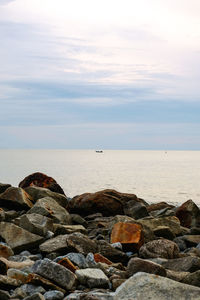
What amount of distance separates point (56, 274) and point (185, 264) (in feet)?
9.73

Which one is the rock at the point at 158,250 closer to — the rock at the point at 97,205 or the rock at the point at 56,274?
the rock at the point at 56,274

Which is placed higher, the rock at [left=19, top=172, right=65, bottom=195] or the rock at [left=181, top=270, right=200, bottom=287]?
the rock at [left=19, top=172, right=65, bottom=195]

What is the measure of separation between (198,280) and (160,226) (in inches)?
226

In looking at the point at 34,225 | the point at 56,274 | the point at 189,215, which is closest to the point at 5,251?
the point at 34,225

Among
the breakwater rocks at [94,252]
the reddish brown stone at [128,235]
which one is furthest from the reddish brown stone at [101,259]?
the reddish brown stone at [128,235]

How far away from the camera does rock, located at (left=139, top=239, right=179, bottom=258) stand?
10.9m

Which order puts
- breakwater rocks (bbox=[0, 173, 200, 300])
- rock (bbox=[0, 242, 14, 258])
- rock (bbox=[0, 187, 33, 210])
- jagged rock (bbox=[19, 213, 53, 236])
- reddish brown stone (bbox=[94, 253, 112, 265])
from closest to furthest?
breakwater rocks (bbox=[0, 173, 200, 300]), reddish brown stone (bbox=[94, 253, 112, 265]), rock (bbox=[0, 242, 14, 258]), jagged rock (bbox=[19, 213, 53, 236]), rock (bbox=[0, 187, 33, 210])

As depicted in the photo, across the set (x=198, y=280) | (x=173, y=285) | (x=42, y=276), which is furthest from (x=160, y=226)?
(x=173, y=285)

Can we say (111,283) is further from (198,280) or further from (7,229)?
(7,229)

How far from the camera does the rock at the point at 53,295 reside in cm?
742

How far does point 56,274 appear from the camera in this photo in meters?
7.93

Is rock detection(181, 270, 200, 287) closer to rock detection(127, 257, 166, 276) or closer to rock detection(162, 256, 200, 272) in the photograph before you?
rock detection(127, 257, 166, 276)

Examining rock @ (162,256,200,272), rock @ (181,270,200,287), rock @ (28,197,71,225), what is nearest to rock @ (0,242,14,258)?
rock @ (28,197,71,225)

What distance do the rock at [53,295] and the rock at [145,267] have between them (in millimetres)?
1702
